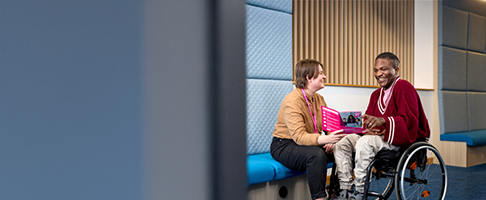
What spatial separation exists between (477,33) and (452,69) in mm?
976

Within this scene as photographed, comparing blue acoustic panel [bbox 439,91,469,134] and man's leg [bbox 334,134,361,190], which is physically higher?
blue acoustic panel [bbox 439,91,469,134]

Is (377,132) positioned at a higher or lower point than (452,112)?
lower

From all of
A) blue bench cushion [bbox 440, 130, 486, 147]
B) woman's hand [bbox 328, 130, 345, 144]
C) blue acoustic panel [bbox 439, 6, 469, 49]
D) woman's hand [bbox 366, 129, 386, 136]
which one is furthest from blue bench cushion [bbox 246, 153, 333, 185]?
blue acoustic panel [bbox 439, 6, 469, 49]

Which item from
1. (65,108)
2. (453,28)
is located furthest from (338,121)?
(453,28)

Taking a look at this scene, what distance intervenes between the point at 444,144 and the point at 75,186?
524 centimetres

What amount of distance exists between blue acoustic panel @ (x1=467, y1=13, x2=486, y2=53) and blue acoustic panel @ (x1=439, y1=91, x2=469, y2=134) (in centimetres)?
83

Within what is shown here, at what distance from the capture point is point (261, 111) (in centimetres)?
273

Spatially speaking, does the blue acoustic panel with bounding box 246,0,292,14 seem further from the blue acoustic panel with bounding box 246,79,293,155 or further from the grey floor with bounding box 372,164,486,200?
the grey floor with bounding box 372,164,486,200

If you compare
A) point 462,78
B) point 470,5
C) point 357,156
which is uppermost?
point 470,5

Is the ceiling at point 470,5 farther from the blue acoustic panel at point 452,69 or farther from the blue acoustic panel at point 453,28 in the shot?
the blue acoustic panel at point 452,69

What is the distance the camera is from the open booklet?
6.77ft

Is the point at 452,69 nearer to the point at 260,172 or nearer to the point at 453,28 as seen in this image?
the point at 453,28

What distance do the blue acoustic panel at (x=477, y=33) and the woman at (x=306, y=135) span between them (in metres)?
4.05

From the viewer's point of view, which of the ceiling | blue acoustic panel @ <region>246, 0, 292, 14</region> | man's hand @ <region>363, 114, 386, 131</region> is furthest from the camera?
the ceiling
